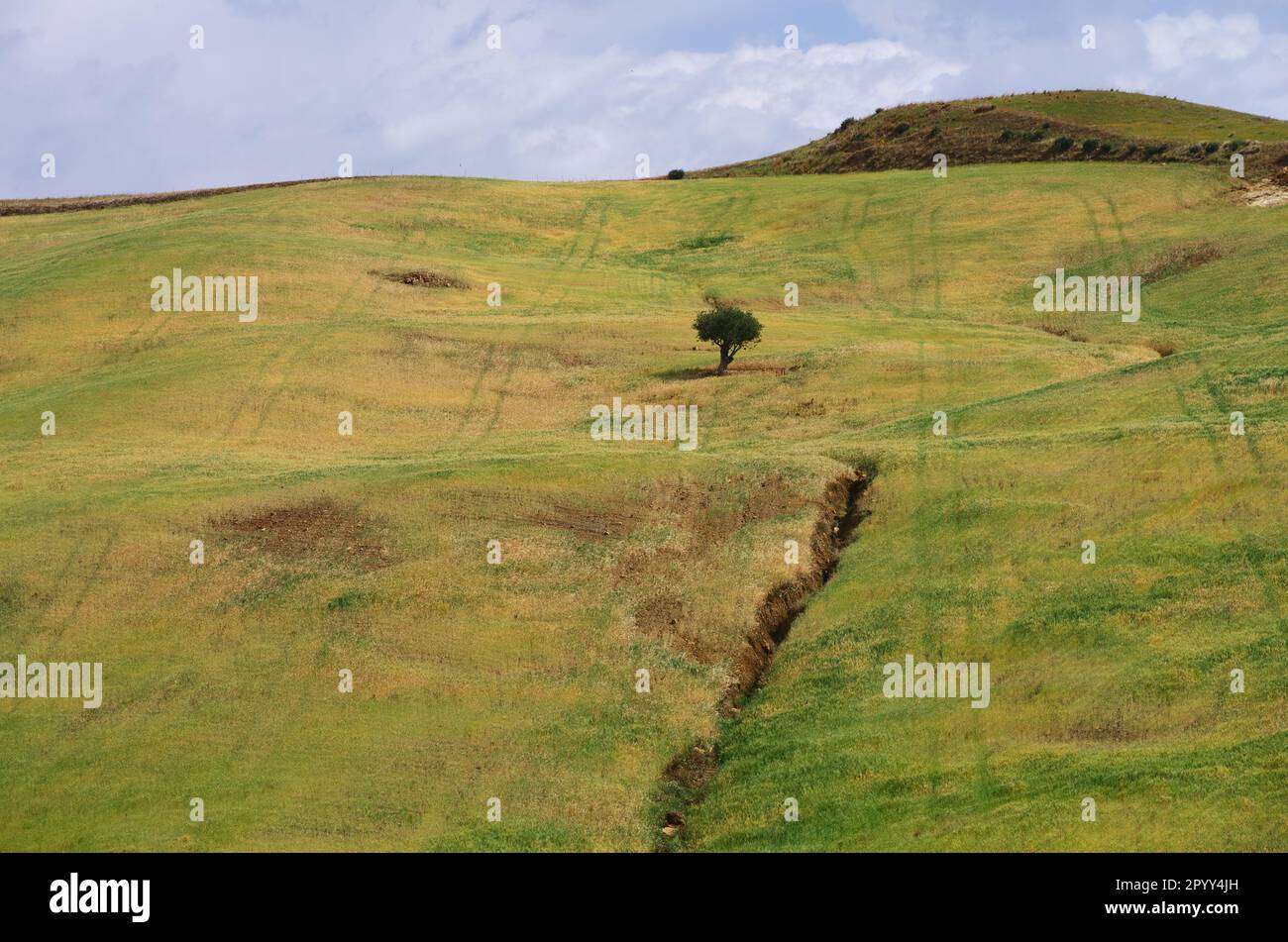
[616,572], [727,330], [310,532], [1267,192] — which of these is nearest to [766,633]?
[616,572]

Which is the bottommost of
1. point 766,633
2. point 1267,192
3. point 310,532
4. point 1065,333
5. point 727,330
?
point 766,633

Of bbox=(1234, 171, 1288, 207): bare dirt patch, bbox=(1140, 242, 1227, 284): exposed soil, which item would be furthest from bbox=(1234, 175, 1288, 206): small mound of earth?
bbox=(1140, 242, 1227, 284): exposed soil

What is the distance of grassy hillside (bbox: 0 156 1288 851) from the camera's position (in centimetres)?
2744

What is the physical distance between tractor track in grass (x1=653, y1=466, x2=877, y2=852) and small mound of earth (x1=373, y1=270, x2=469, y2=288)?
39303mm

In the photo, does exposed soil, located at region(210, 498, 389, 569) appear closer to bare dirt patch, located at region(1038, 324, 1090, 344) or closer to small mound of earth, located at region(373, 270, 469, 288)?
small mound of earth, located at region(373, 270, 469, 288)

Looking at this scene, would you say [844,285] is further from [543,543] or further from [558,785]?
[558,785]

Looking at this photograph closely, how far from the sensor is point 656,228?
102m

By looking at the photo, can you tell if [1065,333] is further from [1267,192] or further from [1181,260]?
[1267,192]

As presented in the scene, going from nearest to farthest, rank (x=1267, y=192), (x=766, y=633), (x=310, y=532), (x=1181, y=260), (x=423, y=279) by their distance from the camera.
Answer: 1. (x=766, y=633)
2. (x=310, y=532)
3. (x=1181, y=260)
4. (x=423, y=279)
5. (x=1267, y=192)

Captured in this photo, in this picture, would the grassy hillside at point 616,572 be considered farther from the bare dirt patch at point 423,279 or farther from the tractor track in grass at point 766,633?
the bare dirt patch at point 423,279

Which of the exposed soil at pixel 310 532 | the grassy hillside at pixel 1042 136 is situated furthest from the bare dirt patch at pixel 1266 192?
the exposed soil at pixel 310 532

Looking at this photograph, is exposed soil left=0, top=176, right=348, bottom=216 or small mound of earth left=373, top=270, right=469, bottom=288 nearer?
small mound of earth left=373, top=270, right=469, bottom=288

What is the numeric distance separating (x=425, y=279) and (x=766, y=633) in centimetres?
4774

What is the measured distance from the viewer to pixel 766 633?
118ft
